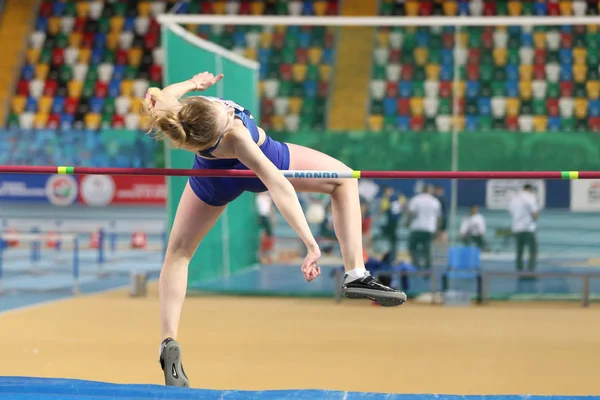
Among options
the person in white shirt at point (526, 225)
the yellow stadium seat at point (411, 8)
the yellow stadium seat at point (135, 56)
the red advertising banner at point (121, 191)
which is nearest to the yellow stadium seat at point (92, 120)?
the red advertising banner at point (121, 191)

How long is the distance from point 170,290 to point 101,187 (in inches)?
514

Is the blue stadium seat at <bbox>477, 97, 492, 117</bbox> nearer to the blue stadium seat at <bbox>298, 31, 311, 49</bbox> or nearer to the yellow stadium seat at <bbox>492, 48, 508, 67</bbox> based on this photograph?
the yellow stadium seat at <bbox>492, 48, 508, 67</bbox>

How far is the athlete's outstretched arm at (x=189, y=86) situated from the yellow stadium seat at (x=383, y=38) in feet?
22.3

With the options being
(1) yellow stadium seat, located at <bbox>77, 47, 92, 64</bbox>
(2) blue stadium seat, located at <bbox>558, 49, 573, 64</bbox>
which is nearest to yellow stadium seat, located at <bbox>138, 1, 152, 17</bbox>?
(1) yellow stadium seat, located at <bbox>77, 47, 92, 64</bbox>

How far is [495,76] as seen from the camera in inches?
415

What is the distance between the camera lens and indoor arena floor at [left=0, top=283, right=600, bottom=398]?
567cm

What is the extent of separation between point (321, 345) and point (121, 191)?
10106mm

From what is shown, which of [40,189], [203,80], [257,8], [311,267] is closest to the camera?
[311,267]

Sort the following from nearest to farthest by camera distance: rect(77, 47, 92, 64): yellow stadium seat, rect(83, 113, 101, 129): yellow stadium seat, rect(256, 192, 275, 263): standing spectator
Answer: rect(256, 192, 275, 263): standing spectator → rect(83, 113, 101, 129): yellow stadium seat → rect(77, 47, 92, 64): yellow stadium seat

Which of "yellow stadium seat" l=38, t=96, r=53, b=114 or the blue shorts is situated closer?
the blue shorts

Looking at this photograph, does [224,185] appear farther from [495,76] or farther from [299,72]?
[299,72]

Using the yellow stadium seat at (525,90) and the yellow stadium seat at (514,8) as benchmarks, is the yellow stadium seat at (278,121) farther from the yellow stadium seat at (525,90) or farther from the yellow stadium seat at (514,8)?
the yellow stadium seat at (514,8)

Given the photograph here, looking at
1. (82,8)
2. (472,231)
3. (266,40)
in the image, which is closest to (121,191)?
(82,8)

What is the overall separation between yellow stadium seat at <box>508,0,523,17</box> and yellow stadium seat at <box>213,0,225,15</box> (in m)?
5.12
